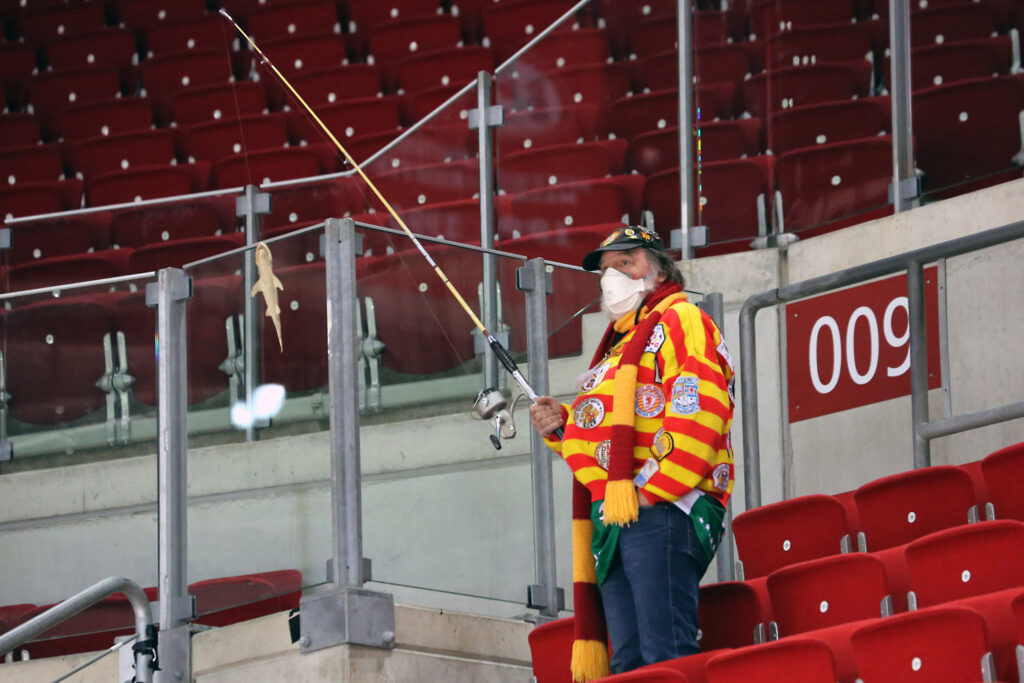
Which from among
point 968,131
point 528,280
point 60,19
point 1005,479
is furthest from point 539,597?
point 60,19

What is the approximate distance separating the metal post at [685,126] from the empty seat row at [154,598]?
2.04 metres

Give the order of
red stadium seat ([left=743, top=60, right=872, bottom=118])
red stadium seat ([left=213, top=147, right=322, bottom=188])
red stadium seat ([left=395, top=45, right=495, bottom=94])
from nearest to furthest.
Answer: red stadium seat ([left=743, top=60, right=872, bottom=118])
red stadium seat ([left=213, top=147, right=322, bottom=188])
red stadium seat ([left=395, top=45, right=495, bottom=94])

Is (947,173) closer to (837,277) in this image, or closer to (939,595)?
(837,277)

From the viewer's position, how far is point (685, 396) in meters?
3.55

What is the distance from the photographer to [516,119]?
222 inches

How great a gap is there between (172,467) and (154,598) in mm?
340

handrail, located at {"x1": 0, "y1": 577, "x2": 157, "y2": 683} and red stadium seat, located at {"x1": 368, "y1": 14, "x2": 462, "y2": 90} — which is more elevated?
red stadium seat, located at {"x1": 368, "y1": 14, "x2": 462, "y2": 90}

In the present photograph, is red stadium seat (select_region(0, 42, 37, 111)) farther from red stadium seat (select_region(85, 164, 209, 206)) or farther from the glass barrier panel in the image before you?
the glass barrier panel

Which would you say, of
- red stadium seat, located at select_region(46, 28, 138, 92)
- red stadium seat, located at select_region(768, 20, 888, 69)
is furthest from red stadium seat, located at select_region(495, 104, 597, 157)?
red stadium seat, located at select_region(46, 28, 138, 92)

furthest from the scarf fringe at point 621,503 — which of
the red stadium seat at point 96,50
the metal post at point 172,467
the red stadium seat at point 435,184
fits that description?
the red stadium seat at point 96,50

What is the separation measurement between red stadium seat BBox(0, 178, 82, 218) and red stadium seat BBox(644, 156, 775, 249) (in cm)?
360

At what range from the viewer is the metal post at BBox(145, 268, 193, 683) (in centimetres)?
439

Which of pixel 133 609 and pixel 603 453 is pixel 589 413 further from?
pixel 133 609

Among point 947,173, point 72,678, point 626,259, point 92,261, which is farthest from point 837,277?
point 92,261
